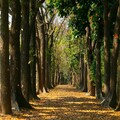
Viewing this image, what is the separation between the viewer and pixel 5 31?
1417cm

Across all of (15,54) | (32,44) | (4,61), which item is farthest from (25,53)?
(32,44)

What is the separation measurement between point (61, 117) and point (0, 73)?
2933 mm

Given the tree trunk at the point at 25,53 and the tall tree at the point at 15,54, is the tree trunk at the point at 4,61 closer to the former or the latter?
the tall tree at the point at 15,54

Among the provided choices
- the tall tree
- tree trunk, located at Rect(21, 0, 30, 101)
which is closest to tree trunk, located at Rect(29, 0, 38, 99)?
tree trunk, located at Rect(21, 0, 30, 101)

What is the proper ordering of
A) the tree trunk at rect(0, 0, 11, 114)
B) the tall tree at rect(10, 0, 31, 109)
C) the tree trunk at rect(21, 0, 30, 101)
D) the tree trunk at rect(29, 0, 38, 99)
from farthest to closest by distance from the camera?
the tree trunk at rect(29, 0, 38, 99) → the tree trunk at rect(21, 0, 30, 101) → the tall tree at rect(10, 0, 31, 109) → the tree trunk at rect(0, 0, 11, 114)

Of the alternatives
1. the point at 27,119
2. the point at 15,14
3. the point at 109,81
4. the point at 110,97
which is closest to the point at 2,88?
the point at 27,119

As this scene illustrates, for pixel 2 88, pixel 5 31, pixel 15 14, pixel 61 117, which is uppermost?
pixel 15 14

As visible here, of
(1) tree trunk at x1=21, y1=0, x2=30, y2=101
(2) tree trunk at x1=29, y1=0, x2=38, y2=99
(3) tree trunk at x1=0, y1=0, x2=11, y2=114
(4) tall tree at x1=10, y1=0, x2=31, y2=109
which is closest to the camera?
(3) tree trunk at x1=0, y1=0, x2=11, y2=114

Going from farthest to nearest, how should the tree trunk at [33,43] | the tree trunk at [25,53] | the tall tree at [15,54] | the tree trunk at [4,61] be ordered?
the tree trunk at [33,43] → the tree trunk at [25,53] → the tall tree at [15,54] → the tree trunk at [4,61]

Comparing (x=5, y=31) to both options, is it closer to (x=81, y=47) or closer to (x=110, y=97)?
(x=110, y=97)

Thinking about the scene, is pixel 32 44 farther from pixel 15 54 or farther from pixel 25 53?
pixel 15 54

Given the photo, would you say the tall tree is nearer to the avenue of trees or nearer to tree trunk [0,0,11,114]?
the avenue of trees

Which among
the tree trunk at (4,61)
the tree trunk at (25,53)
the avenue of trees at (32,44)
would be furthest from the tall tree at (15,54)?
the tree trunk at (4,61)

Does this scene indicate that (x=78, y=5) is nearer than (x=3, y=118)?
No
